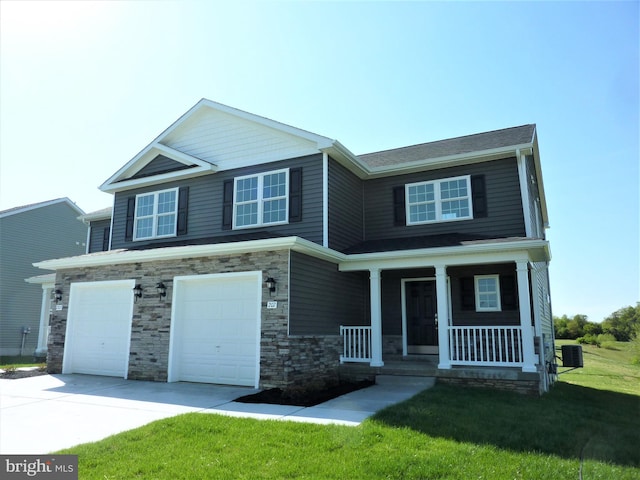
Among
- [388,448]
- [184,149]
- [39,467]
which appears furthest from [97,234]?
[388,448]

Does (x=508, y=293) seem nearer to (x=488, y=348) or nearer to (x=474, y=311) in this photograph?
(x=474, y=311)

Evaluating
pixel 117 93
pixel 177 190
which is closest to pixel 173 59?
pixel 117 93

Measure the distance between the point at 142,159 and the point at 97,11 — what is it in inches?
253

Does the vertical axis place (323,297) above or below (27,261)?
below

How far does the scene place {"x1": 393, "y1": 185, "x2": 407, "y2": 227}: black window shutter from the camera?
1360cm

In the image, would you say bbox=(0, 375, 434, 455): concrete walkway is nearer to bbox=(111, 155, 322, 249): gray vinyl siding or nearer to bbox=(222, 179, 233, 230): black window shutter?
bbox=(111, 155, 322, 249): gray vinyl siding

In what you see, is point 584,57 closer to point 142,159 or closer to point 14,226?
point 142,159

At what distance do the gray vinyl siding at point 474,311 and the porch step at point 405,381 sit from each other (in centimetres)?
284

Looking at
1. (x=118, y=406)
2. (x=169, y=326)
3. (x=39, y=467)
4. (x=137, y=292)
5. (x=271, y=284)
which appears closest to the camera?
(x=39, y=467)

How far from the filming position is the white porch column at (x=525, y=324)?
384 inches

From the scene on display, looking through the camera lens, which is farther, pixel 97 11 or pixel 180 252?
pixel 180 252

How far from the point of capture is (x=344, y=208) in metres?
13.0

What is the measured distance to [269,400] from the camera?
8508 mm

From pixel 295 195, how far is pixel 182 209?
4033 millimetres
